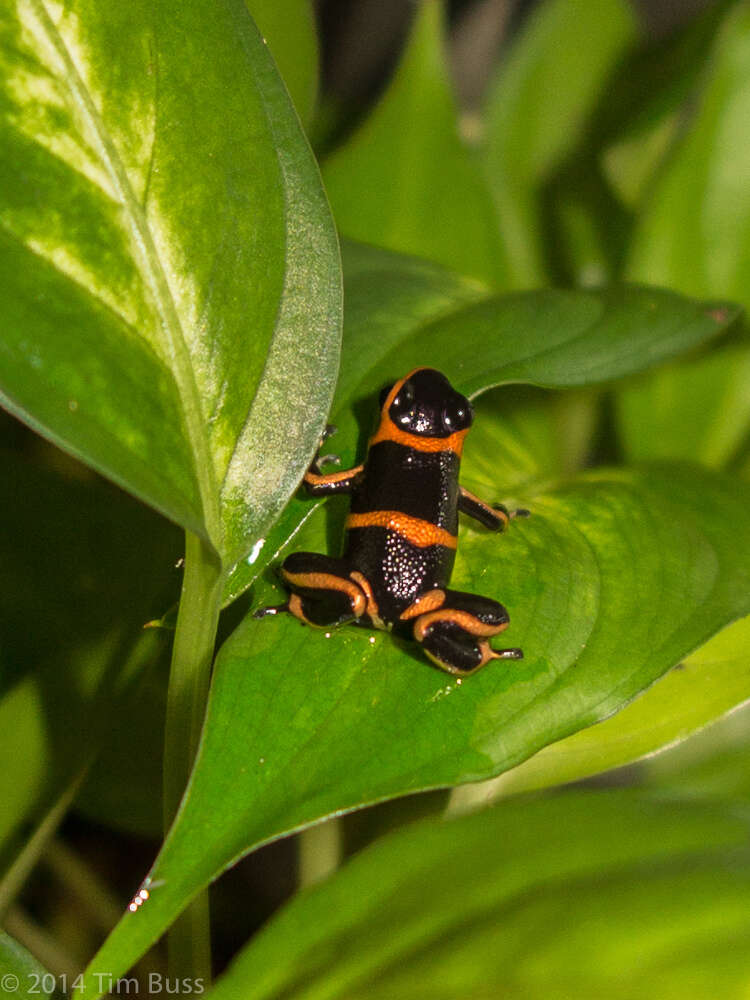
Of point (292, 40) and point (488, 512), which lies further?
point (292, 40)

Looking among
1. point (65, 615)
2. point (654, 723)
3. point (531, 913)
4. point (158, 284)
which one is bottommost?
point (654, 723)

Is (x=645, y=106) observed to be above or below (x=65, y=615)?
above

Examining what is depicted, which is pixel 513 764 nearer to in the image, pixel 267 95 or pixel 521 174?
pixel 267 95

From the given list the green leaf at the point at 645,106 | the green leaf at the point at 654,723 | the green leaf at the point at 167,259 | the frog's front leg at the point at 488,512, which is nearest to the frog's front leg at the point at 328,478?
the frog's front leg at the point at 488,512

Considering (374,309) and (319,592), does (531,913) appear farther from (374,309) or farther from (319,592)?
(374,309)

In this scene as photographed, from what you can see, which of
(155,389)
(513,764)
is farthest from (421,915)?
(155,389)

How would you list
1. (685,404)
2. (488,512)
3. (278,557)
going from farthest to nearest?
1. (685,404)
2. (488,512)
3. (278,557)

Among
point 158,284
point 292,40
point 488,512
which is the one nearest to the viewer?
Answer: point 158,284

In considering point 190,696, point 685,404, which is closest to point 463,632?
point 190,696
